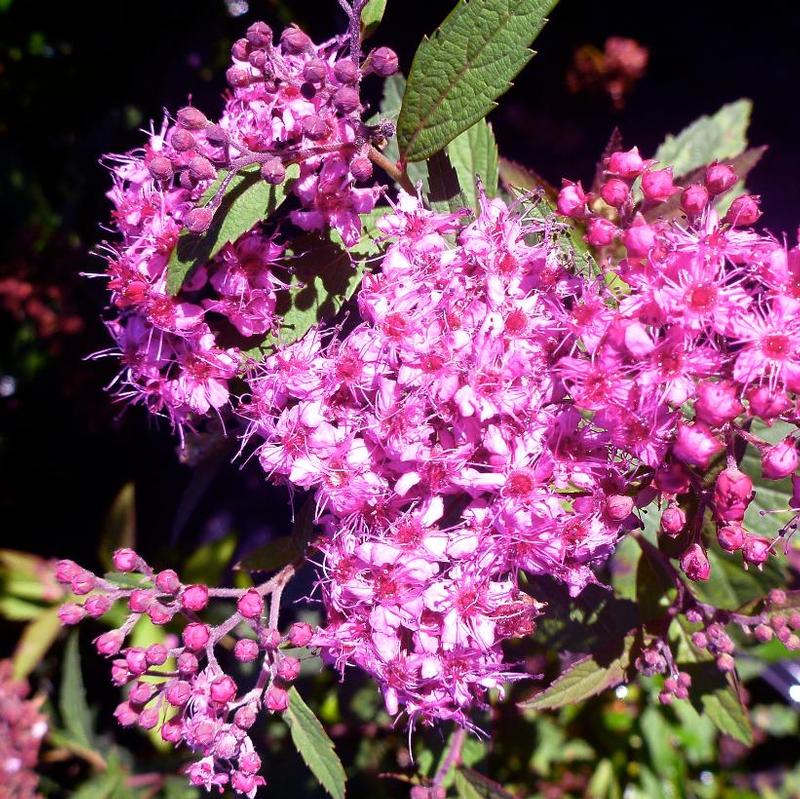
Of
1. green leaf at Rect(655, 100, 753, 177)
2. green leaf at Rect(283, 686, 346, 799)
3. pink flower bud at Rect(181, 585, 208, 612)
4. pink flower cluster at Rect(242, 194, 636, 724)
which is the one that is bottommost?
green leaf at Rect(283, 686, 346, 799)

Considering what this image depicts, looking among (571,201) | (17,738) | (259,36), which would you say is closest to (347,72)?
(259,36)

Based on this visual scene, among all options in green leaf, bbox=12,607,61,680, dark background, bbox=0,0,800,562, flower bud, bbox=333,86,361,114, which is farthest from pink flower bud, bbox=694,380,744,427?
green leaf, bbox=12,607,61,680

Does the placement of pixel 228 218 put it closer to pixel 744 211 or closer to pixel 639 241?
pixel 639 241

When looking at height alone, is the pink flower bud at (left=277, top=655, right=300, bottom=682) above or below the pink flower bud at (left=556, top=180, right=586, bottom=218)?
below

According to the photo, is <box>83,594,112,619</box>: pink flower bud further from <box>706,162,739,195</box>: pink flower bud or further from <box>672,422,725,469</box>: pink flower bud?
<box>706,162,739,195</box>: pink flower bud

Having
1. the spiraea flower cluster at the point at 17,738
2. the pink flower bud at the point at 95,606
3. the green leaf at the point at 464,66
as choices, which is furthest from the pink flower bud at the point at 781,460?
the spiraea flower cluster at the point at 17,738

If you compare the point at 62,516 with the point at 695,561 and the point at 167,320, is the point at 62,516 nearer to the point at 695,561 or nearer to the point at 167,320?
the point at 167,320
